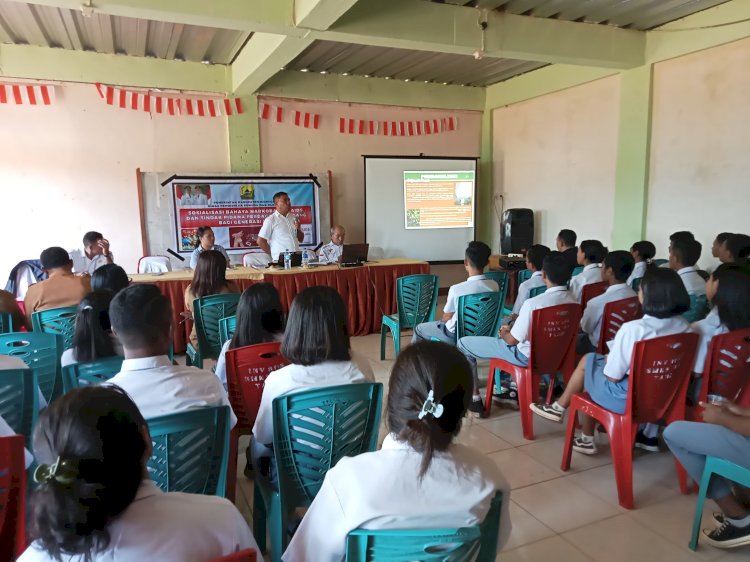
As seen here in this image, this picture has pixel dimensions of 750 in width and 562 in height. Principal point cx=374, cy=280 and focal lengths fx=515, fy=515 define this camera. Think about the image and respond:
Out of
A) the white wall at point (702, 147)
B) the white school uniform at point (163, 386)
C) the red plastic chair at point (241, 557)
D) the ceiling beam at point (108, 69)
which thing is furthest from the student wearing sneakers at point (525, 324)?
the ceiling beam at point (108, 69)

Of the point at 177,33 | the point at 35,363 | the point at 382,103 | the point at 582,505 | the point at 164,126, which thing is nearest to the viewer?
the point at 582,505

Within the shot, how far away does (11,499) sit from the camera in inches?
48.7

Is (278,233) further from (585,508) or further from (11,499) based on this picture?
(11,499)

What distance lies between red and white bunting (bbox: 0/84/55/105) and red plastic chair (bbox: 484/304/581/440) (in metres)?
5.68

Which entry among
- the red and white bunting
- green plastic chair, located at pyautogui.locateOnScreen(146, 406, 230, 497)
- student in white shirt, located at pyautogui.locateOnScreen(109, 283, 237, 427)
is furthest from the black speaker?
green plastic chair, located at pyautogui.locateOnScreen(146, 406, 230, 497)

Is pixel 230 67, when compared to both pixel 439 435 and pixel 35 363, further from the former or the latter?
pixel 439 435

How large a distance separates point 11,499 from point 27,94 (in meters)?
5.83

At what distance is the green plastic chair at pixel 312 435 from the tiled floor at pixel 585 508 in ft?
2.07

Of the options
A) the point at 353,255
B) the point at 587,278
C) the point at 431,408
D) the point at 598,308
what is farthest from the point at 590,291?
the point at 431,408

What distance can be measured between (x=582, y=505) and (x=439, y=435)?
5.29ft

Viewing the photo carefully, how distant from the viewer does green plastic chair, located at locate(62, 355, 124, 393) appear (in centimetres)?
206

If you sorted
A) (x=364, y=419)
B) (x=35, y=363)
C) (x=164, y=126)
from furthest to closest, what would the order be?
(x=164, y=126) → (x=35, y=363) → (x=364, y=419)

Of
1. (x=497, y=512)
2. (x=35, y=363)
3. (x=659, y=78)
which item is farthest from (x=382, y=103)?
(x=497, y=512)

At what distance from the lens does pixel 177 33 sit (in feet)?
17.1
